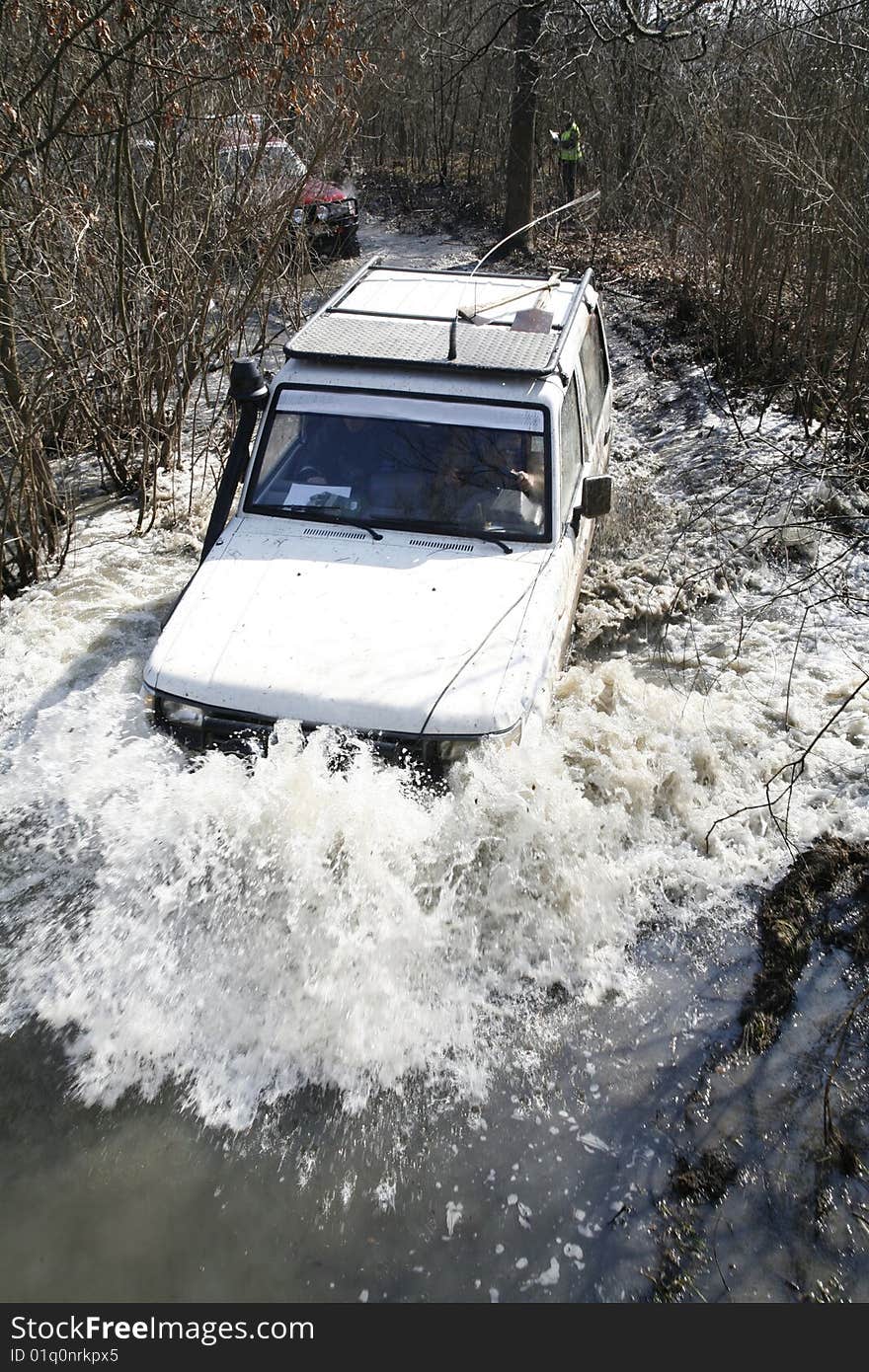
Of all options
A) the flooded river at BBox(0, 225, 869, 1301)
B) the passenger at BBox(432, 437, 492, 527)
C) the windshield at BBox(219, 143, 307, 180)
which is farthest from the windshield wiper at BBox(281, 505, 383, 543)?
the windshield at BBox(219, 143, 307, 180)

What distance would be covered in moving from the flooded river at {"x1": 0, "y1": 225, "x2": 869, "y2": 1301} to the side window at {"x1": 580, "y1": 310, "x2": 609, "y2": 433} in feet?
5.88

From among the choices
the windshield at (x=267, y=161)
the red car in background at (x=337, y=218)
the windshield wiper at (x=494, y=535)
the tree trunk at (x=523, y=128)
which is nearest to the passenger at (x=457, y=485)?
the windshield wiper at (x=494, y=535)

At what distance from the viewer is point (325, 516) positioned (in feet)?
16.2

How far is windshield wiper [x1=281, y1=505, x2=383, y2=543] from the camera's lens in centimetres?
489

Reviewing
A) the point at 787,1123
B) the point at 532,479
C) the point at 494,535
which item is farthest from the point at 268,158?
the point at 787,1123

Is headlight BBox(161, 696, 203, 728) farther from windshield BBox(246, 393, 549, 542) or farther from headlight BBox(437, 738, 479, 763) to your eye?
windshield BBox(246, 393, 549, 542)

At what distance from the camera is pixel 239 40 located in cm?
660

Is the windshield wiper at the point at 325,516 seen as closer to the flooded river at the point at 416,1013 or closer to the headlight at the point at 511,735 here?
the flooded river at the point at 416,1013

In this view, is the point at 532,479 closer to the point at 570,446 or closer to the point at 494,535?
the point at 494,535

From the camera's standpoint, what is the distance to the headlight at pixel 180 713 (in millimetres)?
4180

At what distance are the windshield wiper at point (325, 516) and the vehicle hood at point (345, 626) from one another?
0.16ft
